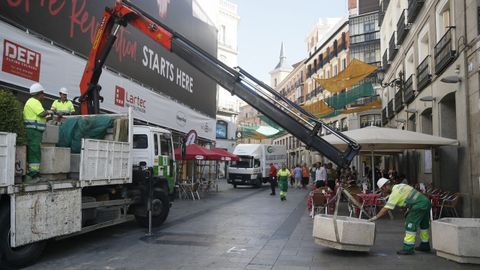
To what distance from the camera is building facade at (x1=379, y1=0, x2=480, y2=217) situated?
11844 mm

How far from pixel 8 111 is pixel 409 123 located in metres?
18.1

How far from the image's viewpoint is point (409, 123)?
2080cm

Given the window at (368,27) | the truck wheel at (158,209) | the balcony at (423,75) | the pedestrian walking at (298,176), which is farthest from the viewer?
the window at (368,27)

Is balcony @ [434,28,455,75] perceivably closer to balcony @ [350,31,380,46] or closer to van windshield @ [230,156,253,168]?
van windshield @ [230,156,253,168]

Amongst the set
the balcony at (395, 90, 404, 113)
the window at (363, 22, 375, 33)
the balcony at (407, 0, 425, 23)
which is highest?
the window at (363, 22, 375, 33)

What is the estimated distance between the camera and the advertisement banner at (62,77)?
10.4 m

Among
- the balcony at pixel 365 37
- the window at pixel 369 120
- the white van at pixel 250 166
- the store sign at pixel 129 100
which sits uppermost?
the balcony at pixel 365 37

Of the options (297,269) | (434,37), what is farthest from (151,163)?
(434,37)

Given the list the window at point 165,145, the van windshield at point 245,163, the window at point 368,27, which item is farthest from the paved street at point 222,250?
the window at point 368,27

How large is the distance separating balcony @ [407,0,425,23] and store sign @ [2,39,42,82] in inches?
526

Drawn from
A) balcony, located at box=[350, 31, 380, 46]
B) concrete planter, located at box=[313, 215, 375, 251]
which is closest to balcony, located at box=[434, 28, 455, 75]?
concrete planter, located at box=[313, 215, 375, 251]

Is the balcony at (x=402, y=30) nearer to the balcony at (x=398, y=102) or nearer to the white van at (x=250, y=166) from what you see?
the balcony at (x=398, y=102)

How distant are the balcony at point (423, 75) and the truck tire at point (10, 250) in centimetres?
1396

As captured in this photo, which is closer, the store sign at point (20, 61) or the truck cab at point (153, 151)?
the store sign at point (20, 61)
